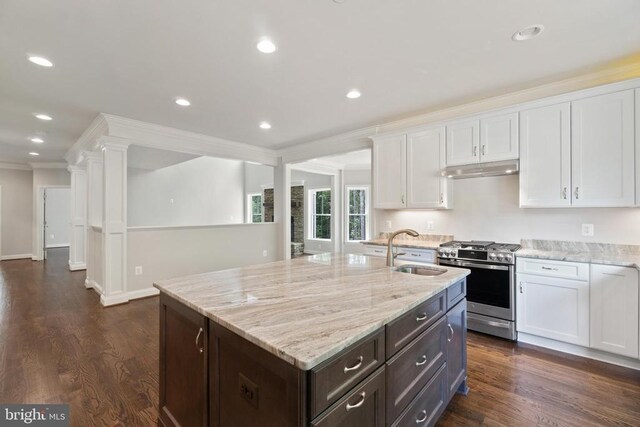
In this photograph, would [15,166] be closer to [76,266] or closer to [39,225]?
[39,225]

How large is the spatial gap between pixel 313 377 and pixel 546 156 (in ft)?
10.4

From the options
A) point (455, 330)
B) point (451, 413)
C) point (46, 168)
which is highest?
point (46, 168)

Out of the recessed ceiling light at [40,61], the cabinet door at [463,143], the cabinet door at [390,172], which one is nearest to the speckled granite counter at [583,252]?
the cabinet door at [463,143]

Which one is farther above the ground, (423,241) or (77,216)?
(77,216)

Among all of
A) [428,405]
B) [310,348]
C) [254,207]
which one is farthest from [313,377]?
[254,207]

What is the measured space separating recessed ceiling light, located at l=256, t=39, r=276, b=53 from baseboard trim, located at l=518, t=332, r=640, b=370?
3.48m

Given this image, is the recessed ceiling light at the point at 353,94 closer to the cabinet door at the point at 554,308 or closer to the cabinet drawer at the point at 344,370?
the cabinet door at the point at 554,308

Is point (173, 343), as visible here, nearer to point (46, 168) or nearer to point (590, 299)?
point (590, 299)

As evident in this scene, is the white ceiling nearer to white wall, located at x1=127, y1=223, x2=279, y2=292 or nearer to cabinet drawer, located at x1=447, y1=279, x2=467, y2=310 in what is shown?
cabinet drawer, located at x1=447, y1=279, x2=467, y2=310

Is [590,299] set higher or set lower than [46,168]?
lower

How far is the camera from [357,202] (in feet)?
Answer: 26.0

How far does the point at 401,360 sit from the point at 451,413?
1002mm

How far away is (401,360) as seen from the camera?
1311mm

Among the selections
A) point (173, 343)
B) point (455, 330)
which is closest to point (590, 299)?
point (455, 330)
